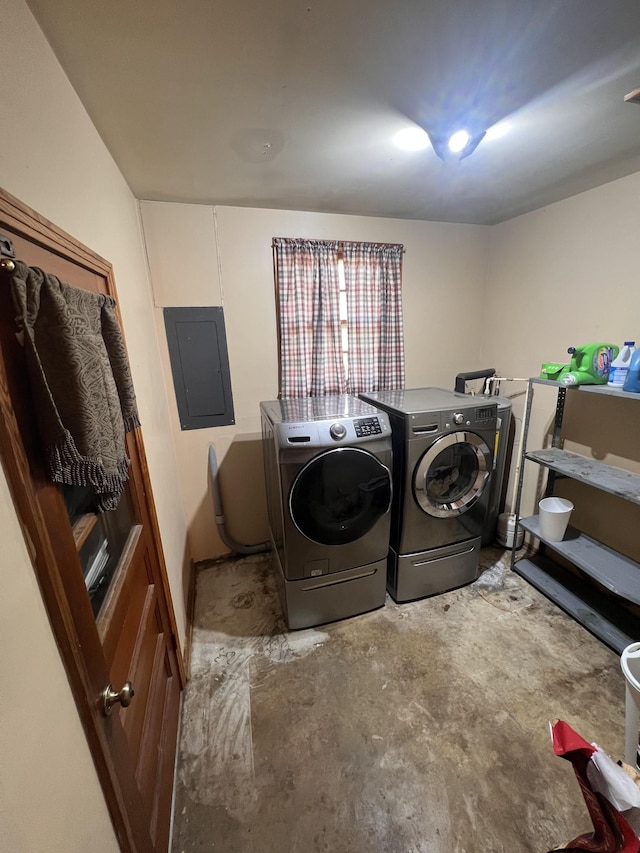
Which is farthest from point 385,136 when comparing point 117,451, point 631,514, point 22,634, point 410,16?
point 631,514

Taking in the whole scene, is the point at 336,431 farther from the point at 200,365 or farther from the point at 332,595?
the point at 200,365

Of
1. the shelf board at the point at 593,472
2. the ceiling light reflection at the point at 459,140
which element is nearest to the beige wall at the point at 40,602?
the ceiling light reflection at the point at 459,140

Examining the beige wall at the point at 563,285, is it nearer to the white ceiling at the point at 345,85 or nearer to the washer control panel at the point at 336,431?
the white ceiling at the point at 345,85

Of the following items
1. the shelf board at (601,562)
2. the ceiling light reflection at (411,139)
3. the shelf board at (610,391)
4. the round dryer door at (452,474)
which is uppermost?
the ceiling light reflection at (411,139)

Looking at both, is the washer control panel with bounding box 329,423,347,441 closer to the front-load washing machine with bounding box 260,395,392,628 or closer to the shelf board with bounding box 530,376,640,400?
the front-load washing machine with bounding box 260,395,392,628

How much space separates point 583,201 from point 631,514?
1.81 meters

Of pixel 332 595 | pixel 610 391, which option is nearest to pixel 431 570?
pixel 332 595

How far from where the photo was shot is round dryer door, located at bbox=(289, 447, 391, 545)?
160cm

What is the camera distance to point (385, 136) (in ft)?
4.28

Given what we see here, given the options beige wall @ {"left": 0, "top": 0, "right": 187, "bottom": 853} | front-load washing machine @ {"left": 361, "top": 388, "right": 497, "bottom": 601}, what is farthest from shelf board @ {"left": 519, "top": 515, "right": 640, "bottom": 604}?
beige wall @ {"left": 0, "top": 0, "right": 187, "bottom": 853}

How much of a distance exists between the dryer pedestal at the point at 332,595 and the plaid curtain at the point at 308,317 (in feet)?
3.91

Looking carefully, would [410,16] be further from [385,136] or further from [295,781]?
[295,781]

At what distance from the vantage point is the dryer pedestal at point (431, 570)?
197 centimetres

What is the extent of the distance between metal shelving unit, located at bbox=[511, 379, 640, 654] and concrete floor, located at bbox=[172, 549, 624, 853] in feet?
0.33
